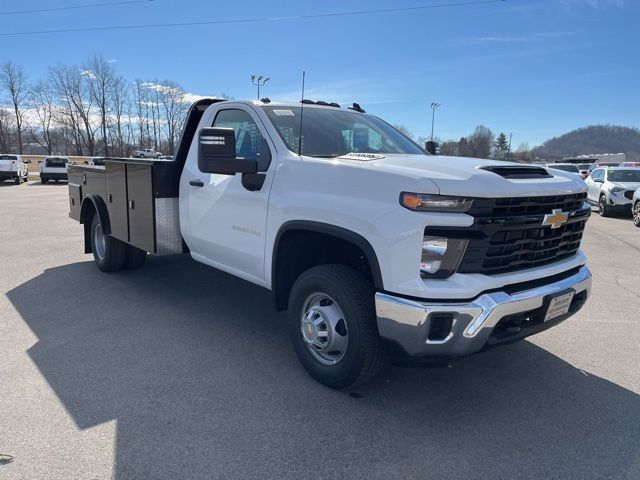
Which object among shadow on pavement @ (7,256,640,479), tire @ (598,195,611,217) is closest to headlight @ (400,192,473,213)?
shadow on pavement @ (7,256,640,479)

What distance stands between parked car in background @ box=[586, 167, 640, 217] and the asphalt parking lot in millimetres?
12002

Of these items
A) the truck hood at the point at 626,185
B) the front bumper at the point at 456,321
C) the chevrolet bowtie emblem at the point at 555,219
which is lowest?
the front bumper at the point at 456,321

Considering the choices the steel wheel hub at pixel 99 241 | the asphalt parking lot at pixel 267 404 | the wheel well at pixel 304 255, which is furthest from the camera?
the steel wheel hub at pixel 99 241

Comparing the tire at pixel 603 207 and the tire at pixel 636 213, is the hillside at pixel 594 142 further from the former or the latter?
the tire at pixel 636 213

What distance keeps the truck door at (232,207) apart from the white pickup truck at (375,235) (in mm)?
16

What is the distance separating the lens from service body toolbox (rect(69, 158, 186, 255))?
5137 millimetres

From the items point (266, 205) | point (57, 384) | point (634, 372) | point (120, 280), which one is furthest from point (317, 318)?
point (120, 280)

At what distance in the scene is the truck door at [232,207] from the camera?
13.2 feet

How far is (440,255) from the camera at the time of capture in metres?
2.86

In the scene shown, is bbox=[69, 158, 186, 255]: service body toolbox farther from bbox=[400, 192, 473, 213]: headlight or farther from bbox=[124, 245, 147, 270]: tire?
bbox=[400, 192, 473, 213]: headlight

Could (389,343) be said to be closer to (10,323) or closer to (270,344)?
(270,344)

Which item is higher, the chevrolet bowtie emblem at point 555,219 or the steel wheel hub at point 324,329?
the chevrolet bowtie emblem at point 555,219

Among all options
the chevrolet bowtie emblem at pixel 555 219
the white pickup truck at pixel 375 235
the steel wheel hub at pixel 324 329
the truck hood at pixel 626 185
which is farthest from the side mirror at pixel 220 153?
the truck hood at pixel 626 185

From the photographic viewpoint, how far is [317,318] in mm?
3582
